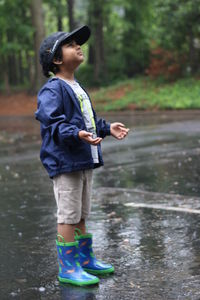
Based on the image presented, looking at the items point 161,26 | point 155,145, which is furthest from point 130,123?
point 161,26

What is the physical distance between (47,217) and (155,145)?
699 centimetres

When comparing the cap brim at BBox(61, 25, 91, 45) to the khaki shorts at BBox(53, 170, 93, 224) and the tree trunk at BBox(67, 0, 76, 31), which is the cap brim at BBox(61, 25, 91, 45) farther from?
the tree trunk at BBox(67, 0, 76, 31)

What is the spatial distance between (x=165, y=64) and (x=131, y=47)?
6.35 metres

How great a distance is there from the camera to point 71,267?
4441 millimetres

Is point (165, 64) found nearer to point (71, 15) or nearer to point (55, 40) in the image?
point (71, 15)

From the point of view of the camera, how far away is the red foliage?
2862cm

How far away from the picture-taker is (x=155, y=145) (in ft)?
44.6

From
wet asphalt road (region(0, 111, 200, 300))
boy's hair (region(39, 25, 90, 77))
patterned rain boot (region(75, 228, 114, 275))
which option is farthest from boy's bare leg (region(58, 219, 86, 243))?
boy's hair (region(39, 25, 90, 77))

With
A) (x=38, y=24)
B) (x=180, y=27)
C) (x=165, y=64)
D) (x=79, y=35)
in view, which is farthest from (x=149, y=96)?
(x=79, y=35)

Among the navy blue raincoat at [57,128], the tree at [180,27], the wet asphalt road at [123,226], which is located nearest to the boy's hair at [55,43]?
the navy blue raincoat at [57,128]

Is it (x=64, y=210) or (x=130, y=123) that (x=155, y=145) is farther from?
→ (x=64, y=210)

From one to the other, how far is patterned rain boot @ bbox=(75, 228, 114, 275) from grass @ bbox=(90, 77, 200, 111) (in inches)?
687

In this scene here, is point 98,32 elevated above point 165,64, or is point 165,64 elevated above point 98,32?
point 98,32

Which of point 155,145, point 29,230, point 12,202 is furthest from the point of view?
point 155,145
